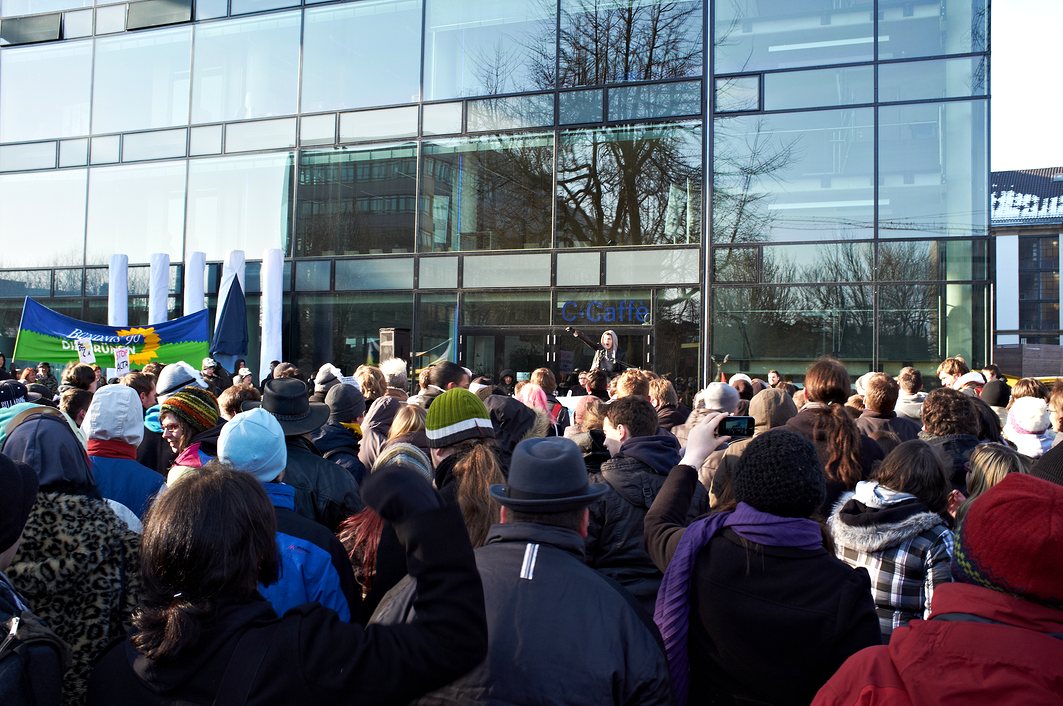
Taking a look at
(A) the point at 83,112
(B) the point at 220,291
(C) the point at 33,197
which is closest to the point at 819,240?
(B) the point at 220,291

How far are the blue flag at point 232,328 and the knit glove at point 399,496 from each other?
15.3 metres

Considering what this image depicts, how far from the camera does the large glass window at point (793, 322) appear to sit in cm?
1371

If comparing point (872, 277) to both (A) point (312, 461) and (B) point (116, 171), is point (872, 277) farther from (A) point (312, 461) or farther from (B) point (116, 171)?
(B) point (116, 171)

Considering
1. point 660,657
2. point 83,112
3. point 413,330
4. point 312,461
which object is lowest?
point 660,657

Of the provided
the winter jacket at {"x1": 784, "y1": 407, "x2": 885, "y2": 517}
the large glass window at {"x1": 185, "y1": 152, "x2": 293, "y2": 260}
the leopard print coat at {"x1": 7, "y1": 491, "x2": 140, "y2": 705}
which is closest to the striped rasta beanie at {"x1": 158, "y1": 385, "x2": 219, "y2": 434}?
the leopard print coat at {"x1": 7, "y1": 491, "x2": 140, "y2": 705}

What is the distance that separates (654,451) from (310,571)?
1.69 meters

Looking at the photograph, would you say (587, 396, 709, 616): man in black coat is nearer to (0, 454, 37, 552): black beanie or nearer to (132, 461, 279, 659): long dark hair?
(132, 461, 279, 659): long dark hair

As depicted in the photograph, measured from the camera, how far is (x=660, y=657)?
6.79 feet

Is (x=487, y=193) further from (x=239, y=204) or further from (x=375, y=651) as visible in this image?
(x=375, y=651)

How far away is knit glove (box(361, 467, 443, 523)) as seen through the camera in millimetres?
1706

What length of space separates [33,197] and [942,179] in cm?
1946

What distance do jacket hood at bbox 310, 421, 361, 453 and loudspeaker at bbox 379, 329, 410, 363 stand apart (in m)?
8.27

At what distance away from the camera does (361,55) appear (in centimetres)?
1648

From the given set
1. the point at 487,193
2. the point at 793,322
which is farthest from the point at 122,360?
the point at 793,322
